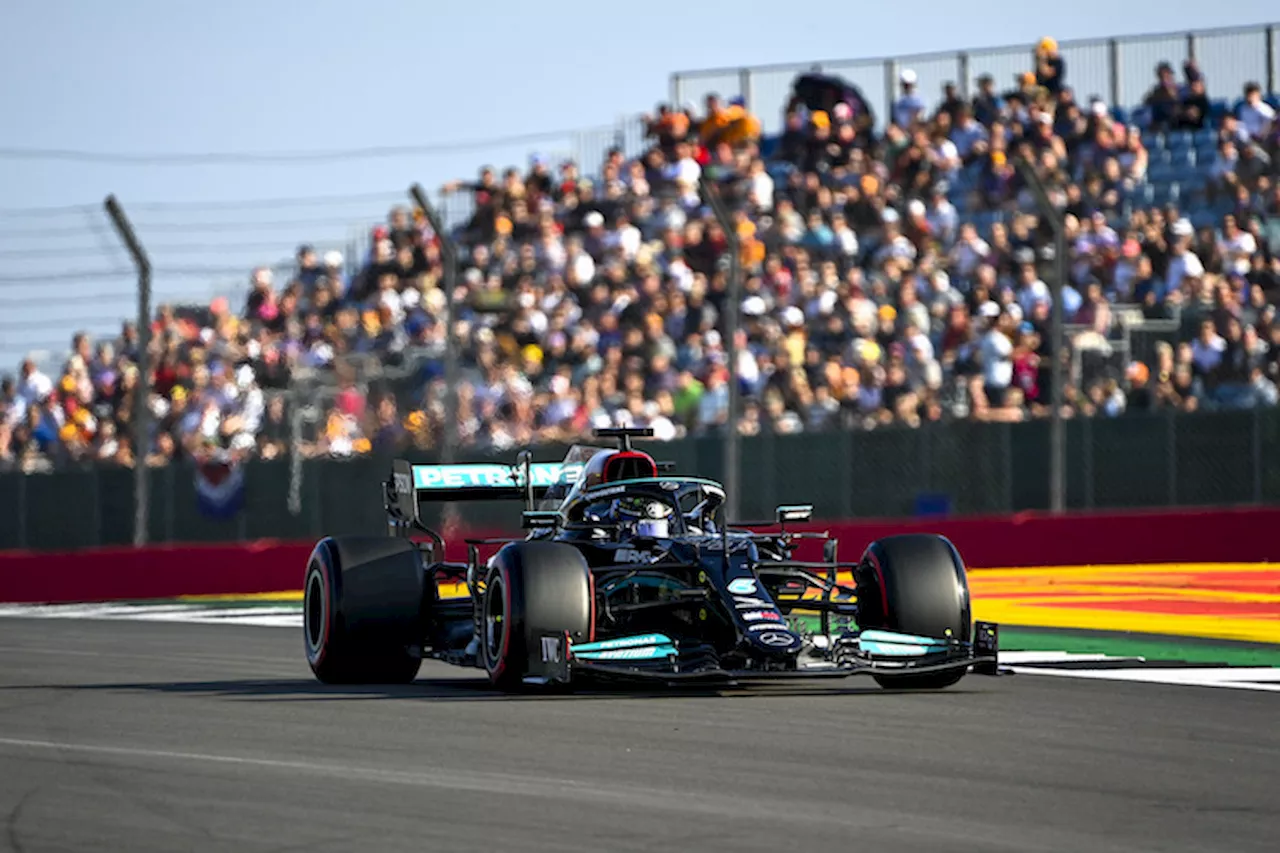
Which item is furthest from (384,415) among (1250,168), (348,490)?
(1250,168)

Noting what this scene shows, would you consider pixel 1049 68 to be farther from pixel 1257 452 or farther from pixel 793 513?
pixel 793 513

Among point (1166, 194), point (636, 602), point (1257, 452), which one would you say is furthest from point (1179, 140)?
point (636, 602)

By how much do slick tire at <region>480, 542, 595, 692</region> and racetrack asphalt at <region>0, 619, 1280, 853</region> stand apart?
0.22 meters

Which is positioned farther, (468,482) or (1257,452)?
(1257,452)

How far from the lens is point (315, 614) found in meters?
12.2

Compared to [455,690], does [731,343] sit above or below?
above

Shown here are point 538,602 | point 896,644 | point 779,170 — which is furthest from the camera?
point 779,170

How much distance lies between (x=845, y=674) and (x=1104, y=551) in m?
10.6

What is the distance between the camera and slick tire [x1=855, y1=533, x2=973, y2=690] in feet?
35.9

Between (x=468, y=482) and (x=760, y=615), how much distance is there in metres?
3.20

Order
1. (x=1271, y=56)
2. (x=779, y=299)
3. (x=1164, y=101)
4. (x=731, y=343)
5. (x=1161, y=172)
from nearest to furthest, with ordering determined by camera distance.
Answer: (x=731, y=343), (x=779, y=299), (x=1161, y=172), (x=1164, y=101), (x=1271, y=56)

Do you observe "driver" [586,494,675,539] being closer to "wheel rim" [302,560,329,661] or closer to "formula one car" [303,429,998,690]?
"formula one car" [303,429,998,690]

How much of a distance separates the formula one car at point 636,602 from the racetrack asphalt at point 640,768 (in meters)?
0.20

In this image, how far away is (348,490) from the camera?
23.2 meters
